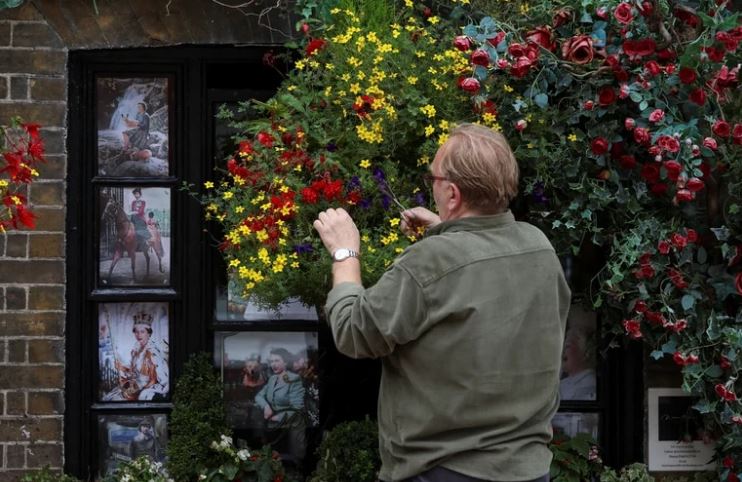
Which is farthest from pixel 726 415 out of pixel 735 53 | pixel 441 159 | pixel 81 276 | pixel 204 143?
pixel 81 276

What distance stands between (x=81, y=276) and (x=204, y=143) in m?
0.74

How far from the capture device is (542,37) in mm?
3771

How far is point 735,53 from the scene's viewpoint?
12.5ft

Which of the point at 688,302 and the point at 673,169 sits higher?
the point at 673,169

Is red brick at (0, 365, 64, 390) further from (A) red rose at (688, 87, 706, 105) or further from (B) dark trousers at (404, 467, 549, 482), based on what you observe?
(A) red rose at (688, 87, 706, 105)

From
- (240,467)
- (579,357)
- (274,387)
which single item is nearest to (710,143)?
(579,357)

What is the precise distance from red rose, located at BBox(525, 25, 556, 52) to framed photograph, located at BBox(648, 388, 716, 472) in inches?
62.7

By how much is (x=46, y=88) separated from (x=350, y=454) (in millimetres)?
1881

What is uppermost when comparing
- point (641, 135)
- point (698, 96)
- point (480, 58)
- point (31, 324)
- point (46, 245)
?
point (480, 58)

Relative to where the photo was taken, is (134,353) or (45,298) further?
(134,353)

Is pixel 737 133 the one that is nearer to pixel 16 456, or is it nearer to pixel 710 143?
pixel 710 143

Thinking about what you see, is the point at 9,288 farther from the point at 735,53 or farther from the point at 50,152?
the point at 735,53

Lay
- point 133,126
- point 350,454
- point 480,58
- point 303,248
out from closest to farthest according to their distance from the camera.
Answer: point 303,248 → point 480,58 → point 350,454 → point 133,126

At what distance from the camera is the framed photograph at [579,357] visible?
458cm
